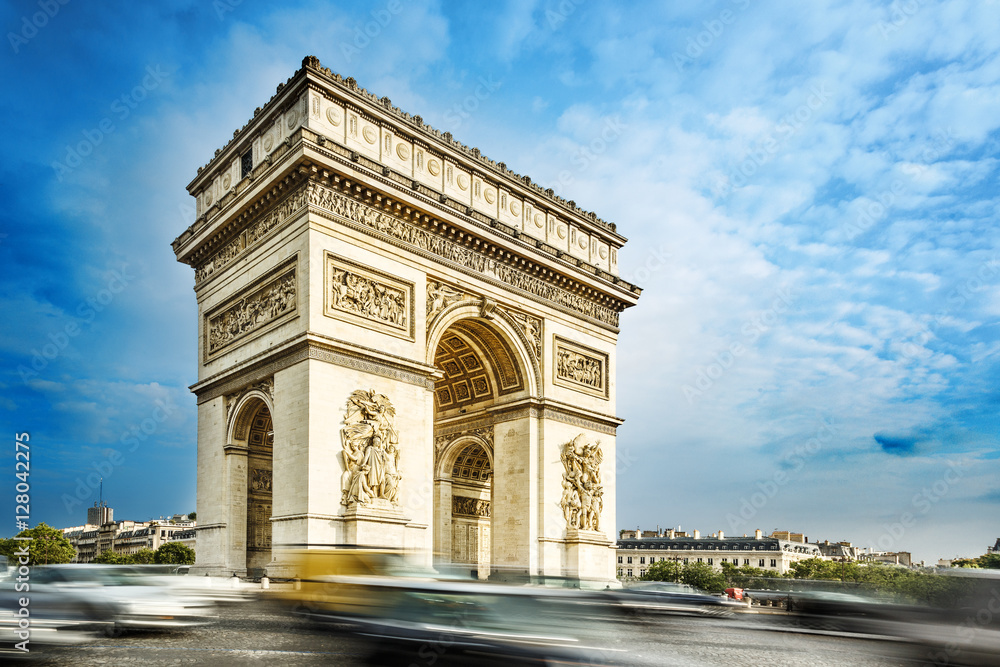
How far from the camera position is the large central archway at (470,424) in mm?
26703

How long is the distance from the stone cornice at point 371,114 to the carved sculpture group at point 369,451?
836cm

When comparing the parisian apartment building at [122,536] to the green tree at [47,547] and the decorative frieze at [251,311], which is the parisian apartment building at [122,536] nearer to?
the green tree at [47,547]

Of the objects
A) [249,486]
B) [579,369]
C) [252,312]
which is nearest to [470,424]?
[579,369]

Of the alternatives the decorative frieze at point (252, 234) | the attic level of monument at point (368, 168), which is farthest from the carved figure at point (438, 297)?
the decorative frieze at point (252, 234)

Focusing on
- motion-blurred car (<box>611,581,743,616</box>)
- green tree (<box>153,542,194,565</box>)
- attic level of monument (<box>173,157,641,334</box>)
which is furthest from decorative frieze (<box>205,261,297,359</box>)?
green tree (<box>153,542,194,565</box>)

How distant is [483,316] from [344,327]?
5.75 meters

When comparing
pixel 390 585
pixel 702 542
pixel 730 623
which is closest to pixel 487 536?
pixel 730 623

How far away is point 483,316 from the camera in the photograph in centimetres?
2570

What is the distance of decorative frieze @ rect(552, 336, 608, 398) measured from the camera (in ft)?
91.9

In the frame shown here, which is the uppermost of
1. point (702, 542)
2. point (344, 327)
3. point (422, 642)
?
point (344, 327)

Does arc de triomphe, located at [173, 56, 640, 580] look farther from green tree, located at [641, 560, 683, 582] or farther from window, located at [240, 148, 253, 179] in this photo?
green tree, located at [641, 560, 683, 582]

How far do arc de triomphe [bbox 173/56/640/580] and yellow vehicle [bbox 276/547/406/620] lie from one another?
21.0 ft

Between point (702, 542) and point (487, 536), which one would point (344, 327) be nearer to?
point (487, 536)

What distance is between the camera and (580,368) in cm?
2884
